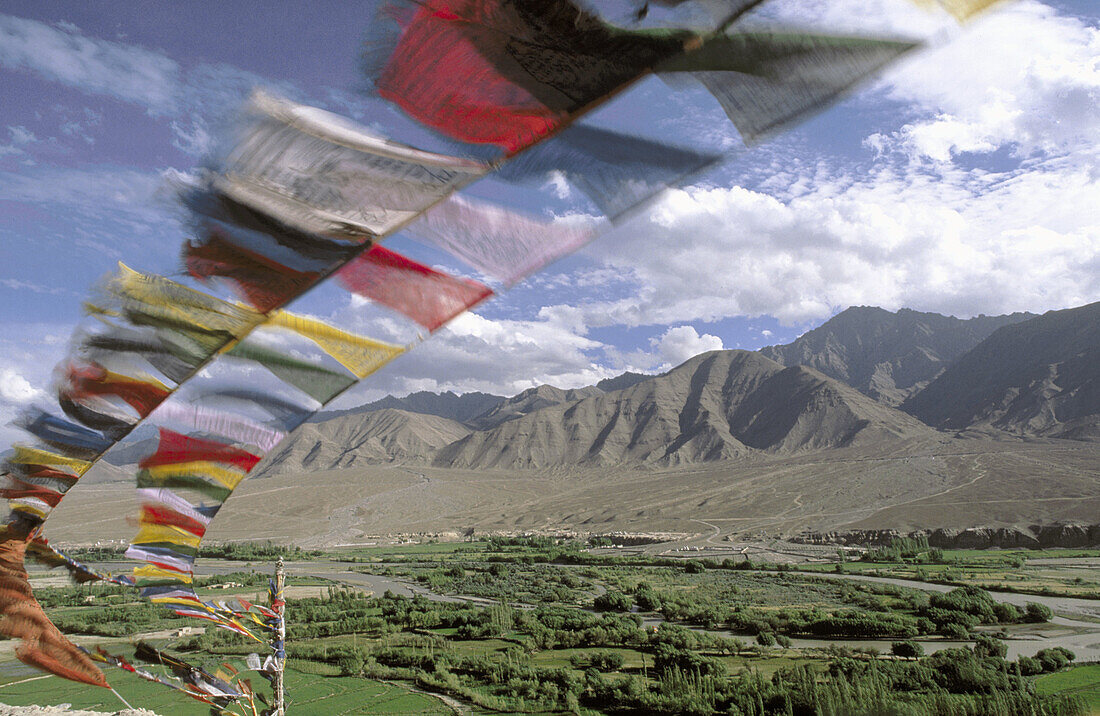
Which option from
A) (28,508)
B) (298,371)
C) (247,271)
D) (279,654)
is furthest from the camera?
(279,654)

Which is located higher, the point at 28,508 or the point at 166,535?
the point at 28,508

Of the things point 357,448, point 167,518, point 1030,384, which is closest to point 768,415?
point 1030,384

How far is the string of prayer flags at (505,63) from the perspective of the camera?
4.34ft

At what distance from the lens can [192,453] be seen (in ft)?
11.6

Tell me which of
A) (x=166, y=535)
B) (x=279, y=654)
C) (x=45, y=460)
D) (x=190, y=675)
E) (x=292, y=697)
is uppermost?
(x=45, y=460)

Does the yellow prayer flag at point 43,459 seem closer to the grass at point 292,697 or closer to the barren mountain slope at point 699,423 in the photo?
the grass at point 292,697

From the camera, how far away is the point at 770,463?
10669 centimetres

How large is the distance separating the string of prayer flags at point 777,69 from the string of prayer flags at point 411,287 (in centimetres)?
102

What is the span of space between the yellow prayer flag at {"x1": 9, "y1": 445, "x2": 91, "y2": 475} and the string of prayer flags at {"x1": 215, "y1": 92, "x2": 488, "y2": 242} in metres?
2.62

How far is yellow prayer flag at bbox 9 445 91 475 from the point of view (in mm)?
3498

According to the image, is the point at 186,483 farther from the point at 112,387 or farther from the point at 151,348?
the point at 151,348

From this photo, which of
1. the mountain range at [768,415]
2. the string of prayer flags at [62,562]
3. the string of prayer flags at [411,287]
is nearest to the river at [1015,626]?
the string of prayer flags at [62,562]

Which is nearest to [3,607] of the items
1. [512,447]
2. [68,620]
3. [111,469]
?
[68,620]

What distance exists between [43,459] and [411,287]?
274 centimetres
